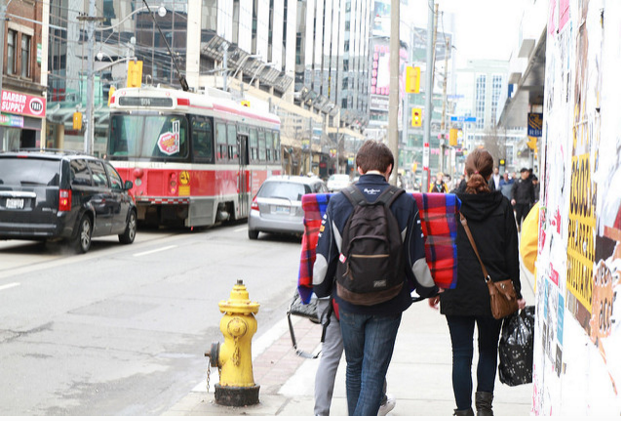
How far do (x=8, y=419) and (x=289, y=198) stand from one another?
17.1 meters

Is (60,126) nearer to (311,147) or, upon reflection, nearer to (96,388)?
(311,147)

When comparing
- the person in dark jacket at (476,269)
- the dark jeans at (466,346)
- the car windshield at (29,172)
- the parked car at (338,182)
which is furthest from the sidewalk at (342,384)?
the parked car at (338,182)

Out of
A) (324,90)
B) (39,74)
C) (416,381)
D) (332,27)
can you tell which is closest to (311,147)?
(324,90)

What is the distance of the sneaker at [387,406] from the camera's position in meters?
6.01

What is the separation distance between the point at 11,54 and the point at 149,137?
19.9m

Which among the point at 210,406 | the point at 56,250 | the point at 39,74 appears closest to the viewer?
the point at 210,406

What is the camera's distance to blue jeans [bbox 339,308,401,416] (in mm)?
4750

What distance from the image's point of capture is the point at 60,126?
5606 cm

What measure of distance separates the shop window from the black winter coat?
3778 centimetres

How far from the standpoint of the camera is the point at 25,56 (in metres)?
40.6

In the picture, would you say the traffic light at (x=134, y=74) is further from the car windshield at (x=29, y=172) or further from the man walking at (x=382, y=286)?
the man walking at (x=382, y=286)

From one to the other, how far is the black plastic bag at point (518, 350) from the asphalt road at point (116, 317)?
95.3 inches

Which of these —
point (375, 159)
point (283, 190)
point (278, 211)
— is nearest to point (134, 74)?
point (283, 190)

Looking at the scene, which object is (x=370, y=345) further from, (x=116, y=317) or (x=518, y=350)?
(x=116, y=317)
